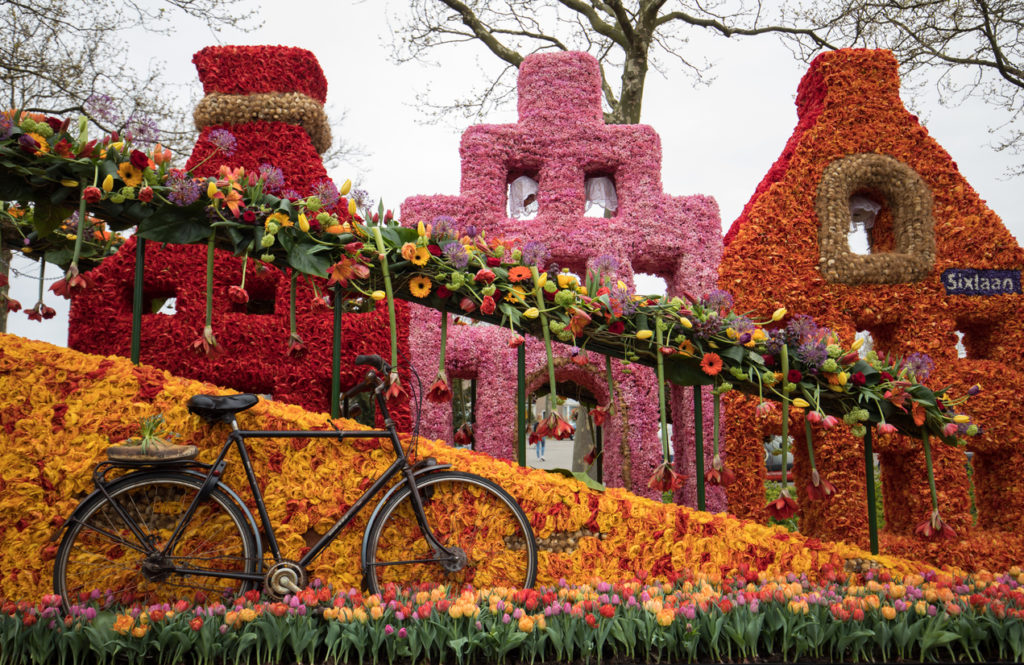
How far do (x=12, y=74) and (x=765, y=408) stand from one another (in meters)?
11.2

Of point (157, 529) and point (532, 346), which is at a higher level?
point (532, 346)

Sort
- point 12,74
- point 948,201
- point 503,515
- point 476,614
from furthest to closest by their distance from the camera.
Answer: point 12,74, point 948,201, point 503,515, point 476,614

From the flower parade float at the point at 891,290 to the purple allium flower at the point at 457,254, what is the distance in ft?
12.1

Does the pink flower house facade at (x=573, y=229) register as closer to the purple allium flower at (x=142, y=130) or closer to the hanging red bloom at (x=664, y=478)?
the hanging red bloom at (x=664, y=478)

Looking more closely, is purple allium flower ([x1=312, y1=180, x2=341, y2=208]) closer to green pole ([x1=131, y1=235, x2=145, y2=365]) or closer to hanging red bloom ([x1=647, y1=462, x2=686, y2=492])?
green pole ([x1=131, y1=235, x2=145, y2=365])

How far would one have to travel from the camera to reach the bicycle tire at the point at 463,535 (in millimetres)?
2715

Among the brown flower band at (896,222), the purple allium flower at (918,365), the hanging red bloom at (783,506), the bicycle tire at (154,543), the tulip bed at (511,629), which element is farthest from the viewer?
the brown flower band at (896,222)

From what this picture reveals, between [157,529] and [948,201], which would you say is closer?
[157,529]

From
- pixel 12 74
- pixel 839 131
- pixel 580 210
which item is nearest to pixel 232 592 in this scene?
pixel 580 210

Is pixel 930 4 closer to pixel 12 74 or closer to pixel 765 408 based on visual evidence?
pixel 765 408

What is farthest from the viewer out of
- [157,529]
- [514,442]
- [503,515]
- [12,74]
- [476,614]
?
[12,74]

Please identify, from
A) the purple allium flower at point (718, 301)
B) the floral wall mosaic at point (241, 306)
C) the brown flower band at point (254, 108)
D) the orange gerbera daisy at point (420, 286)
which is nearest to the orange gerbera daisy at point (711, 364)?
the purple allium flower at point (718, 301)

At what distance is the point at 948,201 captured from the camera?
6.22 metres

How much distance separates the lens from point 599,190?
765 centimetres
